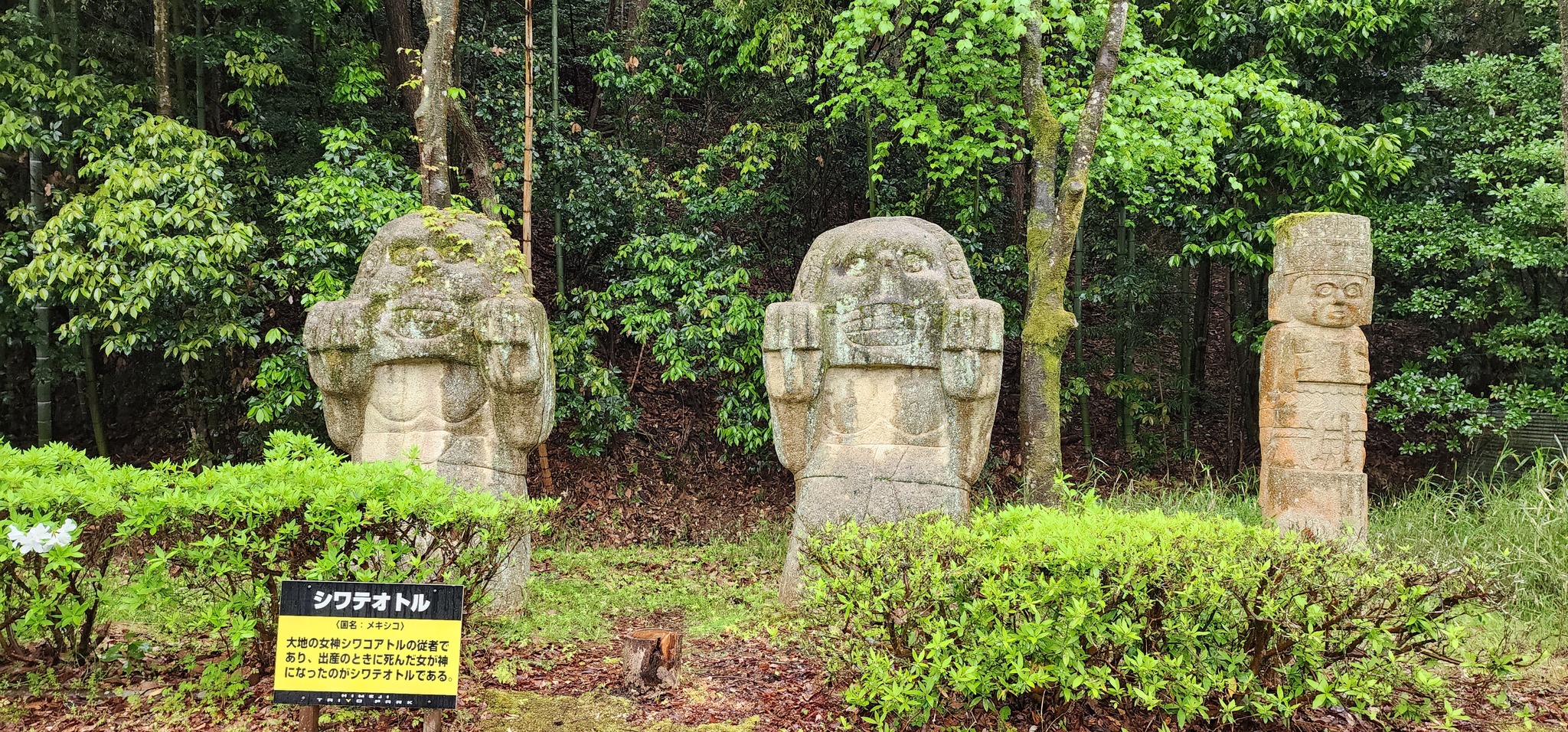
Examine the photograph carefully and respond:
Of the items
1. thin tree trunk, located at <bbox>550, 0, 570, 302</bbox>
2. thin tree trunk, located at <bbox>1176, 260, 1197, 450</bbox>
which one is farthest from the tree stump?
thin tree trunk, located at <bbox>1176, 260, 1197, 450</bbox>

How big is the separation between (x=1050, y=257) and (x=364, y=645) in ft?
15.3

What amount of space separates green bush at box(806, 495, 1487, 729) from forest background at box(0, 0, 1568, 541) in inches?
142

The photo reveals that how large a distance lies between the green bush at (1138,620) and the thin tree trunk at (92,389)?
278 inches

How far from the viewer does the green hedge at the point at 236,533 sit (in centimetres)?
340

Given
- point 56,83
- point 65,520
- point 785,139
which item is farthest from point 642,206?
point 65,520

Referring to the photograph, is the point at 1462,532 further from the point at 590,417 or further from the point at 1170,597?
the point at 590,417

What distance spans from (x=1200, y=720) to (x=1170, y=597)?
1.96 feet

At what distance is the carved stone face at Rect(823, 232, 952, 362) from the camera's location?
17.6 feet

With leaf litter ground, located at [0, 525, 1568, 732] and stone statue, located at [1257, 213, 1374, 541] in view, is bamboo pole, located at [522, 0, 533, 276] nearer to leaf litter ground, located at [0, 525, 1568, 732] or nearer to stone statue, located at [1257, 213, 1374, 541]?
leaf litter ground, located at [0, 525, 1568, 732]

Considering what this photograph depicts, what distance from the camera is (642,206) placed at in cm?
826

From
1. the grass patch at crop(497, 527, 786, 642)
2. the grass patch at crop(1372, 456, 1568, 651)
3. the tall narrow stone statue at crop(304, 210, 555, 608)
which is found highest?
the tall narrow stone statue at crop(304, 210, 555, 608)

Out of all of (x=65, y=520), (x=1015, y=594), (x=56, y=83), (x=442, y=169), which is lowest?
(x=1015, y=594)

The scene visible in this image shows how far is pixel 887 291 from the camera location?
17.8 ft

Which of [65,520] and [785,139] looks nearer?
[65,520]
